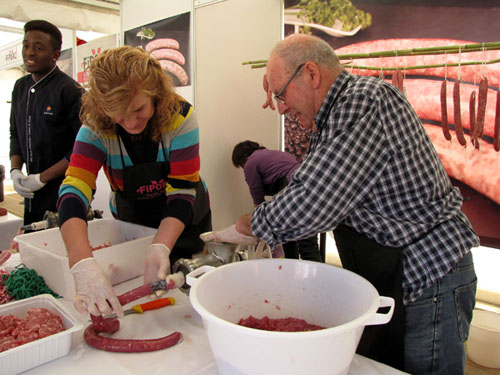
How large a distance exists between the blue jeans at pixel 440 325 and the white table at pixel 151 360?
0.30 m

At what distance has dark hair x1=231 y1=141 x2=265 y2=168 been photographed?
353cm

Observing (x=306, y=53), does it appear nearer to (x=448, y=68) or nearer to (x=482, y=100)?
(x=482, y=100)

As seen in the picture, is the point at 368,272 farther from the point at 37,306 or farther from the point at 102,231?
the point at 102,231

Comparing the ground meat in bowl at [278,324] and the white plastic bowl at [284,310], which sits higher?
the white plastic bowl at [284,310]

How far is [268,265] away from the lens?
1.15 meters

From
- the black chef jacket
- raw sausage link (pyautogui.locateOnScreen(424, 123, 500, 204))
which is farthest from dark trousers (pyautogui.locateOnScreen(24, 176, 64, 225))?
raw sausage link (pyautogui.locateOnScreen(424, 123, 500, 204))

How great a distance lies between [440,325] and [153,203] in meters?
1.36

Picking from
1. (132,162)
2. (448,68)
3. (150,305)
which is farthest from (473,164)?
(150,305)

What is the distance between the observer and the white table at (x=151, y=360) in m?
0.98

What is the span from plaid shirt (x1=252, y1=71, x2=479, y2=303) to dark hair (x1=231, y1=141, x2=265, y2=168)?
7.51ft

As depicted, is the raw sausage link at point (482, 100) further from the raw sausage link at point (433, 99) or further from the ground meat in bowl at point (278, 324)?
the ground meat in bowl at point (278, 324)

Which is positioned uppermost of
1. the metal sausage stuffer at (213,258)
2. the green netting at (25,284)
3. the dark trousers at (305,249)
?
the metal sausage stuffer at (213,258)

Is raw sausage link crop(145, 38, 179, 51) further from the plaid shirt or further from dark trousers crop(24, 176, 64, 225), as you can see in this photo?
the plaid shirt

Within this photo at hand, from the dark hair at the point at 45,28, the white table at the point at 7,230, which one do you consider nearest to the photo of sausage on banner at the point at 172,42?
the dark hair at the point at 45,28
